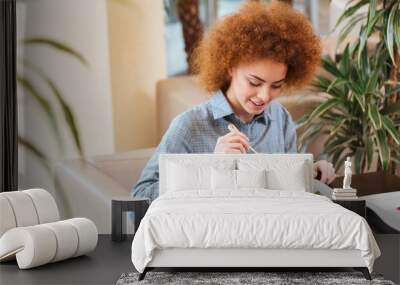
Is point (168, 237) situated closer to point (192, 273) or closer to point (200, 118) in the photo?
point (192, 273)

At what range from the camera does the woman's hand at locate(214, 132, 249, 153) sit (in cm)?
598

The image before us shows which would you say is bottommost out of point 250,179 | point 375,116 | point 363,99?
point 250,179

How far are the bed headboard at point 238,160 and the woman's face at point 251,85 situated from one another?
19.0 inches

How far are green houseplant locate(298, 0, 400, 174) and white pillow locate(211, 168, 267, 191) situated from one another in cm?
120

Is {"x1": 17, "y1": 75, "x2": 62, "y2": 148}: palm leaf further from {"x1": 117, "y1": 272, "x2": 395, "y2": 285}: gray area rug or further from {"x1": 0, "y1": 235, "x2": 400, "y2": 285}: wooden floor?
{"x1": 117, "y1": 272, "x2": 395, "y2": 285}: gray area rug

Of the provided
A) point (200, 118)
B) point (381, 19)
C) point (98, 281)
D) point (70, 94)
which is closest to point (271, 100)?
point (200, 118)

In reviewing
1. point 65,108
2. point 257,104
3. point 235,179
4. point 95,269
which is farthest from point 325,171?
point 65,108

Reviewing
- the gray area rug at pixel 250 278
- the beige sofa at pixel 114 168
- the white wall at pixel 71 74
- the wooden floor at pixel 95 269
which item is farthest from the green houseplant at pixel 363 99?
the gray area rug at pixel 250 278

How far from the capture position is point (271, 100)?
6305mm

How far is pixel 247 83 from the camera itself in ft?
20.2

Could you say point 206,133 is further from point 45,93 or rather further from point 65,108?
point 45,93

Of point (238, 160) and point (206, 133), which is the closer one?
point (238, 160)

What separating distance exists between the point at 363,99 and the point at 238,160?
136cm

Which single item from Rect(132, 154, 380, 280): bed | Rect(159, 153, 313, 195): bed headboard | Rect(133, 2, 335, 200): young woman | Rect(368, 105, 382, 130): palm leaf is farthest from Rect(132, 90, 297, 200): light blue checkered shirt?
Rect(132, 154, 380, 280): bed
